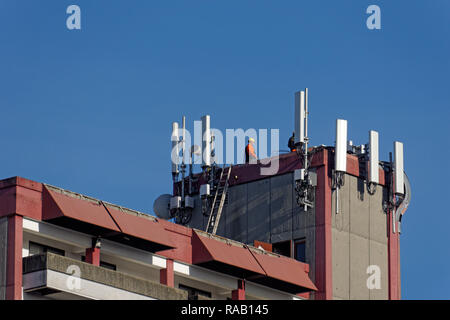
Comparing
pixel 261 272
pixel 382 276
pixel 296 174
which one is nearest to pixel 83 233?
pixel 261 272

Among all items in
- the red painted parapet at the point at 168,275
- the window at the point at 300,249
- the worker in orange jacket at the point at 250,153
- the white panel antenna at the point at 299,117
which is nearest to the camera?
the red painted parapet at the point at 168,275

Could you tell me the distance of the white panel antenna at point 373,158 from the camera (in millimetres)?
88250

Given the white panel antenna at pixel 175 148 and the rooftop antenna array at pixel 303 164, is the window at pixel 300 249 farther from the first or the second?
the white panel antenna at pixel 175 148

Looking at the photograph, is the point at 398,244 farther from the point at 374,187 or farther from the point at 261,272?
the point at 261,272

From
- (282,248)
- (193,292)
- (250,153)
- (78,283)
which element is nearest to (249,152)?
(250,153)

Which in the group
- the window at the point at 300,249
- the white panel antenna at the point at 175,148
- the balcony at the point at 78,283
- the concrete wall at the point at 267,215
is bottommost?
the balcony at the point at 78,283

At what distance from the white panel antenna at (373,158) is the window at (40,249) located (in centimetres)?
2365

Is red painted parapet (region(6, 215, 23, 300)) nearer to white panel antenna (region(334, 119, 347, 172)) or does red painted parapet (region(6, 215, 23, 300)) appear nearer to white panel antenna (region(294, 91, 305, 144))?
white panel antenna (region(294, 91, 305, 144))

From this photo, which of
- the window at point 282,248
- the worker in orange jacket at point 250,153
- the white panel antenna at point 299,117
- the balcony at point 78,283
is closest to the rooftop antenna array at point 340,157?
the white panel antenna at point 299,117

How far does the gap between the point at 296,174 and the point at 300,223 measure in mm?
3075

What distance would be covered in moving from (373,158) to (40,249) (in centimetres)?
2566

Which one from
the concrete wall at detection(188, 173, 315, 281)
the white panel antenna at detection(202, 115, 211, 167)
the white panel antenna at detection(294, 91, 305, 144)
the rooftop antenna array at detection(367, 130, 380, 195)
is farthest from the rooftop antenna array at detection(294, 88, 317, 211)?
the white panel antenna at detection(202, 115, 211, 167)

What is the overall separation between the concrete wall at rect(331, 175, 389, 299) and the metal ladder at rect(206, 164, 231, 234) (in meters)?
7.46

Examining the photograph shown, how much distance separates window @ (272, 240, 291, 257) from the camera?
87000mm
